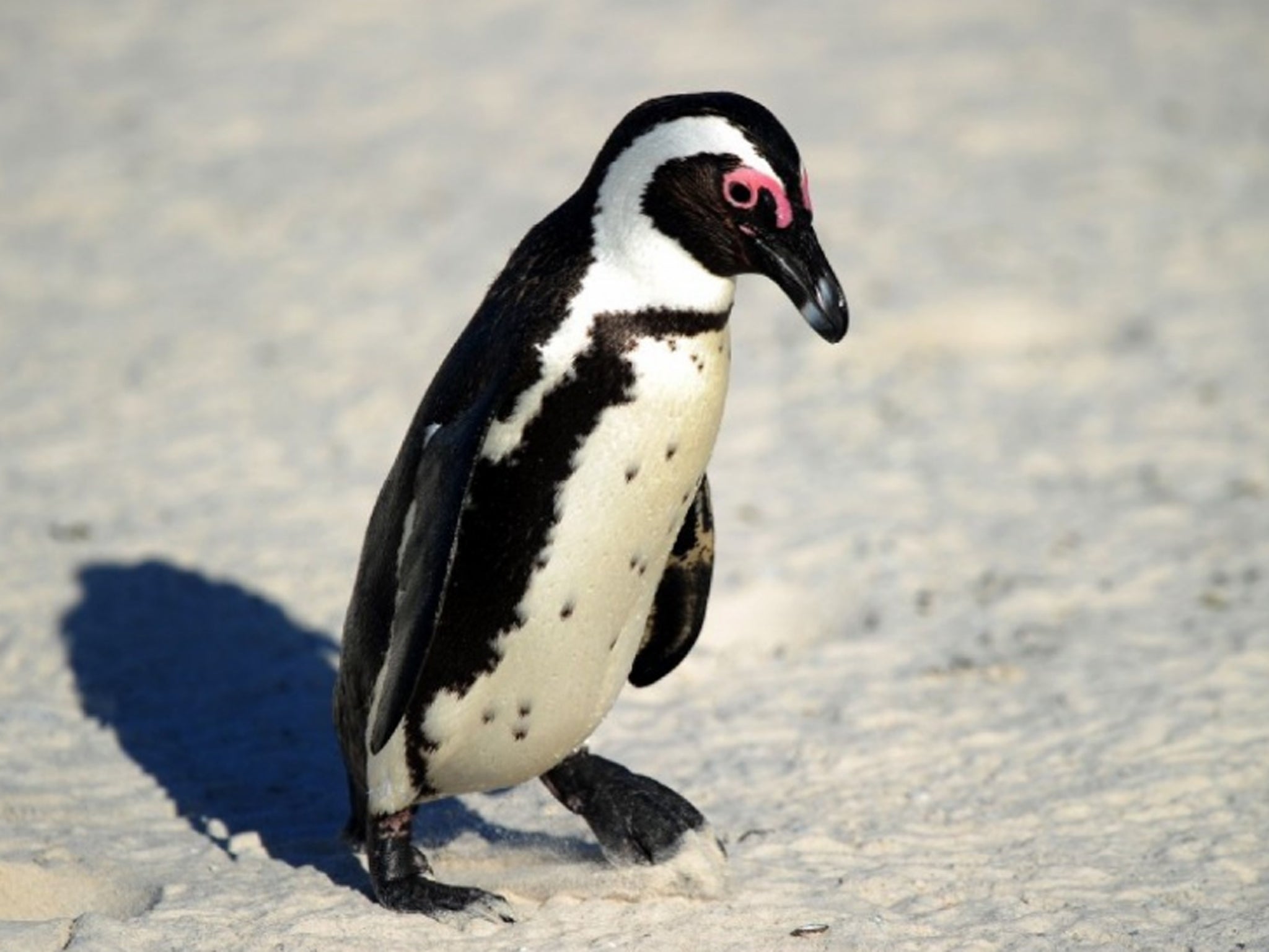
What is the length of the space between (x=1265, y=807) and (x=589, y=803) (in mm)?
1486

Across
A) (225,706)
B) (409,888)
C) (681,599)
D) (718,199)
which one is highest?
(718,199)

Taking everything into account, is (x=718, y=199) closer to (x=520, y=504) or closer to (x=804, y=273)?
(x=804, y=273)

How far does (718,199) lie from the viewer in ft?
10.7

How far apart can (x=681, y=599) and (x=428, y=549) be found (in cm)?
72

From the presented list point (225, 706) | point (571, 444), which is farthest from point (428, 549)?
point (225, 706)

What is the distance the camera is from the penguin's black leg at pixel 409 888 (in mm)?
3557

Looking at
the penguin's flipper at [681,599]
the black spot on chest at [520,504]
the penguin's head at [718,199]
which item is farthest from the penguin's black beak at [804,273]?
the penguin's flipper at [681,599]

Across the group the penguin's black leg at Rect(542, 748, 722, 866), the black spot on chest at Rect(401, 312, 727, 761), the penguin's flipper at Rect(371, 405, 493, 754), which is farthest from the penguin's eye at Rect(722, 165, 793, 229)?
the penguin's black leg at Rect(542, 748, 722, 866)

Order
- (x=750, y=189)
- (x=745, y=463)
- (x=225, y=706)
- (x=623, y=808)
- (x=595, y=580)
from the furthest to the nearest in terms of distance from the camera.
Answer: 1. (x=745, y=463)
2. (x=225, y=706)
3. (x=623, y=808)
4. (x=595, y=580)
5. (x=750, y=189)

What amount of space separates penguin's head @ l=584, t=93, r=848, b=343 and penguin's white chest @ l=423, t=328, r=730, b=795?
16cm

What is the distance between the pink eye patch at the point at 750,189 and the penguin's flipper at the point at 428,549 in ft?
1.74

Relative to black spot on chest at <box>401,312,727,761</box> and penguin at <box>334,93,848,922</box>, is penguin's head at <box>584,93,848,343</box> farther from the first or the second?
black spot on chest at <box>401,312,727,761</box>

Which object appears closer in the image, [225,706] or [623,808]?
[623,808]

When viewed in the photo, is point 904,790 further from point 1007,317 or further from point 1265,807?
point 1007,317
